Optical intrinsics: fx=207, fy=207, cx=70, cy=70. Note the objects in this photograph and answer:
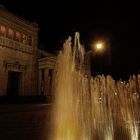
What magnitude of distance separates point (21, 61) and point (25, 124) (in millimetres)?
16768

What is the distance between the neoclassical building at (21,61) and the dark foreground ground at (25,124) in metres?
12.6

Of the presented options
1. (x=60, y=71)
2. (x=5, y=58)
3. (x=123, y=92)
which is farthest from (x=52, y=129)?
(x=5, y=58)

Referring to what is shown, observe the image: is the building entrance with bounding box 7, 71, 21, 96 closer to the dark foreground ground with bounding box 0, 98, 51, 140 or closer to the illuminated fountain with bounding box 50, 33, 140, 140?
the illuminated fountain with bounding box 50, 33, 140, 140

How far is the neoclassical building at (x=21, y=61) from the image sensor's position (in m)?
24.5

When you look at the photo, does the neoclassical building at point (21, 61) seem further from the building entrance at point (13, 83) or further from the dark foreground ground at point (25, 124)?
the dark foreground ground at point (25, 124)

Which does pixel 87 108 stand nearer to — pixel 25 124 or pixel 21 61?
pixel 25 124

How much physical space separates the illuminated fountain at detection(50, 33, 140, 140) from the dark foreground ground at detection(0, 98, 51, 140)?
0.56 metres

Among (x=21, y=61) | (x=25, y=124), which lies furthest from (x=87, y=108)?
(x=21, y=61)

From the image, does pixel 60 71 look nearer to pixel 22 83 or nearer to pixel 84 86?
pixel 84 86

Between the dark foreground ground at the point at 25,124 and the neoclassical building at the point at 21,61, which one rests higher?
the neoclassical building at the point at 21,61

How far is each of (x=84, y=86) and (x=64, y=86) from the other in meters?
4.02

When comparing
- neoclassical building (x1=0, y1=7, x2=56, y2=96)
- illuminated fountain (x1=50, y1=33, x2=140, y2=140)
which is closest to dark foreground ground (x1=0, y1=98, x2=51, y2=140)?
illuminated fountain (x1=50, y1=33, x2=140, y2=140)

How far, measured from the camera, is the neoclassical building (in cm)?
2455

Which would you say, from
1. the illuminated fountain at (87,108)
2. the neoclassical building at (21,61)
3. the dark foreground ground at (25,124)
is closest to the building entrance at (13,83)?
the neoclassical building at (21,61)
